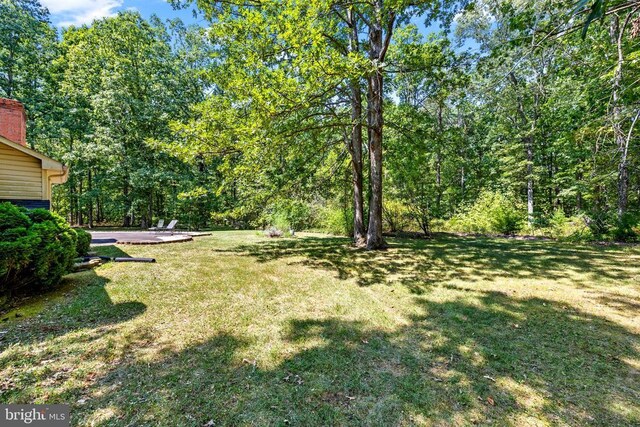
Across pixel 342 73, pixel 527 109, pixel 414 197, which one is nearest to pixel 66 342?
pixel 342 73

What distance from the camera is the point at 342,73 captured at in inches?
235

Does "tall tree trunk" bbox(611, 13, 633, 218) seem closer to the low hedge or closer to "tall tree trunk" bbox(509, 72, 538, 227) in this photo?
"tall tree trunk" bbox(509, 72, 538, 227)

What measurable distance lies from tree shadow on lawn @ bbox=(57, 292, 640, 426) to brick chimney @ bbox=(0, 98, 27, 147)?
999 centimetres

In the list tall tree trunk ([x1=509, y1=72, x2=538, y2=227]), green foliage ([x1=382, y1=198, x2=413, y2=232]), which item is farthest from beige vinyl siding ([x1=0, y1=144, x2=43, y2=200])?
tall tree trunk ([x1=509, y1=72, x2=538, y2=227])

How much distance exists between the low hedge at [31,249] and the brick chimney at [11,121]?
6527 mm

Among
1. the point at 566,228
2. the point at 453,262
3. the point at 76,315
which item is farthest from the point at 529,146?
the point at 76,315

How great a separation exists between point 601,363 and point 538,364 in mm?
598

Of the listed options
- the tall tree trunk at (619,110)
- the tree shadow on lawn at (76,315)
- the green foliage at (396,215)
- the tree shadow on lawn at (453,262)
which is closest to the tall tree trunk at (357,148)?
the tree shadow on lawn at (453,262)

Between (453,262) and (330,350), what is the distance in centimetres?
516

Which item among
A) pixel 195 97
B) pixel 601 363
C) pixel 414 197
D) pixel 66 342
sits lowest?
pixel 601 363

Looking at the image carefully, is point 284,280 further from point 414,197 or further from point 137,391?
point 414,197

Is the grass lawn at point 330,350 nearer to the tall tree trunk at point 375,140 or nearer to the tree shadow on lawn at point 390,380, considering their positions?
the tree shadow on lawn at point 390,380

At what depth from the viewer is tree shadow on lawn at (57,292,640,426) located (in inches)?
78.6

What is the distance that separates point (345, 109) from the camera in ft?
36.7
